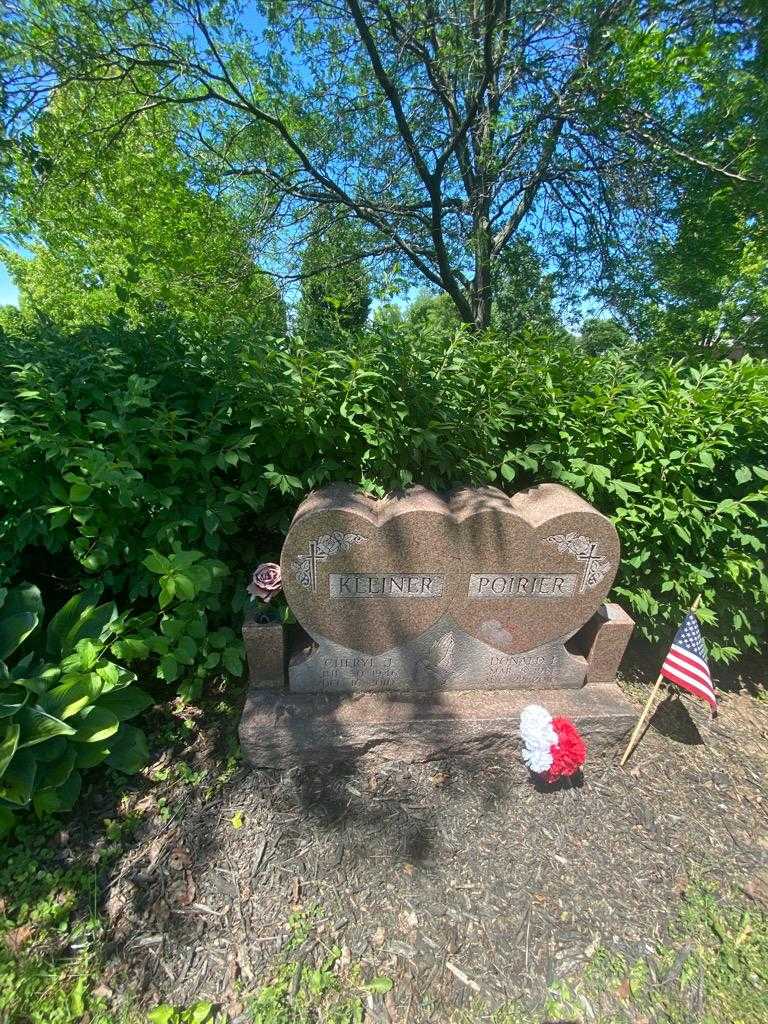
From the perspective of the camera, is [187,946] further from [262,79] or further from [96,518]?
[262,79]

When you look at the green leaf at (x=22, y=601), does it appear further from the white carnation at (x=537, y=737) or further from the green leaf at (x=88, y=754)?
the white carnation at (x=537, y=737)

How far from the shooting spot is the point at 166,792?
7.78 feet

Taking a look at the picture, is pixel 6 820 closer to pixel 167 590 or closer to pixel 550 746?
pixel 167 590

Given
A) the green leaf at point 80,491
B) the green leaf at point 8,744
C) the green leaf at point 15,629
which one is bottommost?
the green leaf at point 8,744

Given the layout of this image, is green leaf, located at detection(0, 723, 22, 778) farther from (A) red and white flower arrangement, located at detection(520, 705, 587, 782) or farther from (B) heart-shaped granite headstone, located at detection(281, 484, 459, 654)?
(A) red and white flower arrangement, located at detection(520, 705, 587, 782)

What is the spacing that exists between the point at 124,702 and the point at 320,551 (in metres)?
1.26

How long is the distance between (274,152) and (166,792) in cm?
944

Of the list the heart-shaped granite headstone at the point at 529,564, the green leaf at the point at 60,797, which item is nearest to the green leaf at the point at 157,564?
the green leaf at the point at 60,797

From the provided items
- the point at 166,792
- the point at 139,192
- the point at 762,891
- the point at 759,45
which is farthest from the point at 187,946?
the point at 139,192

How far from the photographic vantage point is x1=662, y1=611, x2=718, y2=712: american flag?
247 cm

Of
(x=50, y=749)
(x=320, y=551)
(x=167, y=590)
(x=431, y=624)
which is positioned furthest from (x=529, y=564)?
(x=50, y=749)

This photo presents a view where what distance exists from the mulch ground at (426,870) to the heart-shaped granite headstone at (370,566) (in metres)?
0.77

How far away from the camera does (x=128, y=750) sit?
94.7 inches

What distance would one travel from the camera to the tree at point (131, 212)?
22.6ft
